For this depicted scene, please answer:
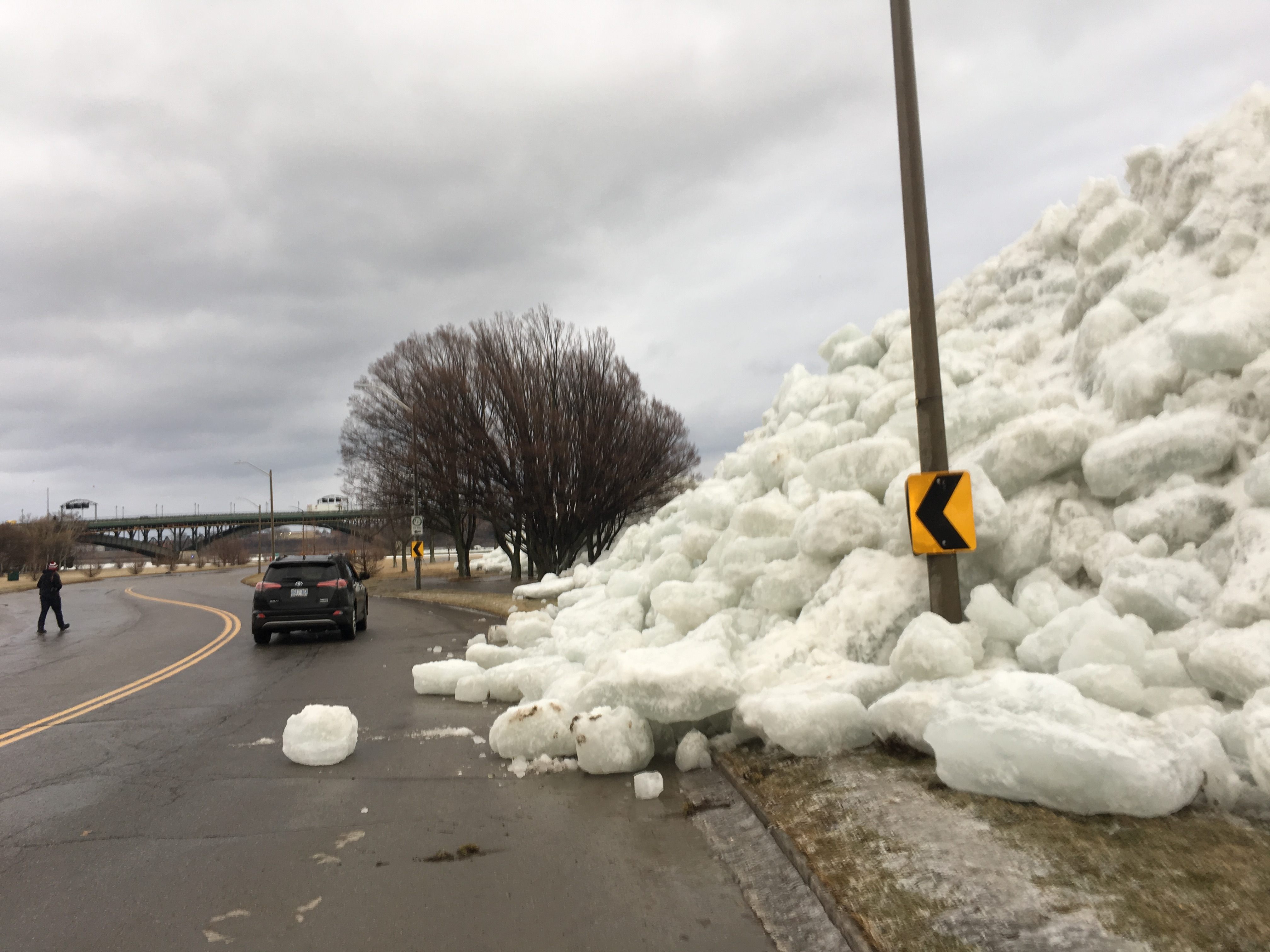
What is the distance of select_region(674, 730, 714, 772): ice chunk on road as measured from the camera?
6.27 metres

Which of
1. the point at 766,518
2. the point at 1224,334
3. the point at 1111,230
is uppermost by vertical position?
the point at 1111,230

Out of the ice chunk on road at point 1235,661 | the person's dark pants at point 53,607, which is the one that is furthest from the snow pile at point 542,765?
the person's dark pants at point 53,607

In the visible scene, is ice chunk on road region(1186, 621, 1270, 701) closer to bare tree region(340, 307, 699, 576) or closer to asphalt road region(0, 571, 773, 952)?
asphalt road region(0, 571, 773, 952)

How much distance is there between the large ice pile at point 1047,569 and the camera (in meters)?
4.69

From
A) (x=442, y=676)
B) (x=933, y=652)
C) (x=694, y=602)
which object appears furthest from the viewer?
(x=442, y=676)

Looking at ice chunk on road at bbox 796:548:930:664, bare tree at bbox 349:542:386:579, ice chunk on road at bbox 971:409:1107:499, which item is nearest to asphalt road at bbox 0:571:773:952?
ice chunk on road at bbox 796:548:930:664

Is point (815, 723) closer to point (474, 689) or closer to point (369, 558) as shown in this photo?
point (474, 689)

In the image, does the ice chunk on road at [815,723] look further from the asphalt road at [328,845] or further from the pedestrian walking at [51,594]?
the pedestrian walking at [51,594]

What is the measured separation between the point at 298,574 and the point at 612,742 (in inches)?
458

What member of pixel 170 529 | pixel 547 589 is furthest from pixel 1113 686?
pixel 170 529

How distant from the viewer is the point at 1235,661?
470 cm

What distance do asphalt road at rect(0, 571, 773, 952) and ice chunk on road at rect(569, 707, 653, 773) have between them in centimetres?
14

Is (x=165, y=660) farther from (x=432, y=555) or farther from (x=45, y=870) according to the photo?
(x=432, y=555)

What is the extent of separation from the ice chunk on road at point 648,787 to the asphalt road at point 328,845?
0.22ft
